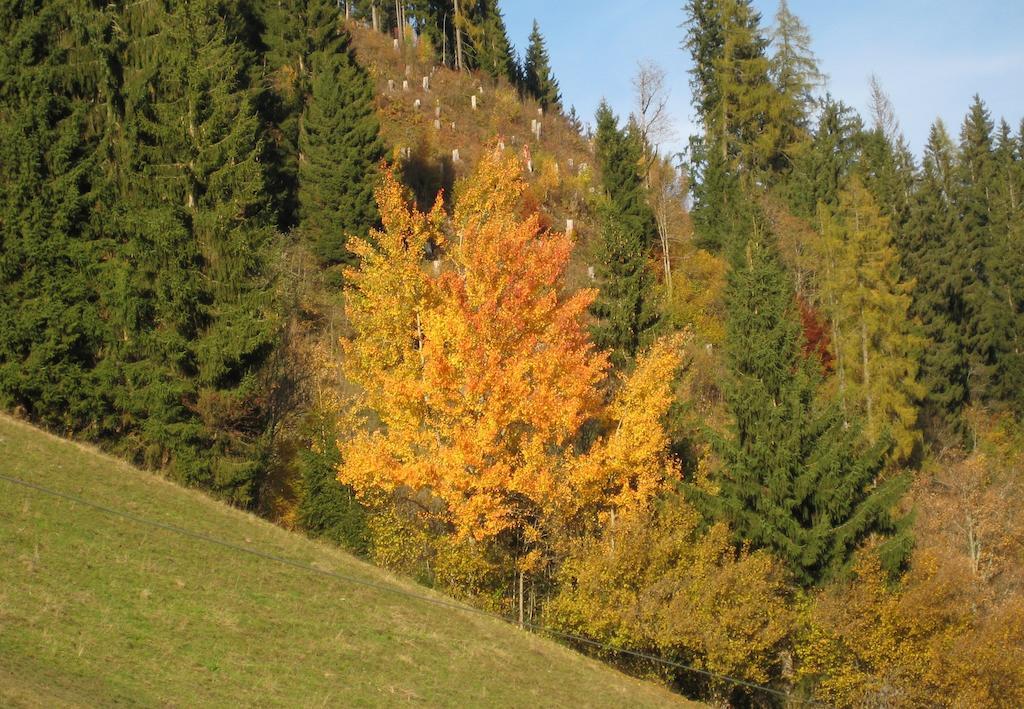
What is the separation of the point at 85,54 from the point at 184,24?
3.02m

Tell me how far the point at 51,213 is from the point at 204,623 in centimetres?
1556

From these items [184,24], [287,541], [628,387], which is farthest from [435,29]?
[287,541]

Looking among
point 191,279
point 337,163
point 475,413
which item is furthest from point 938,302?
point 191,279

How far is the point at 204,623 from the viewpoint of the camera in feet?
59.4

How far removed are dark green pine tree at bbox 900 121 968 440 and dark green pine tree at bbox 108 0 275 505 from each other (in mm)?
31789

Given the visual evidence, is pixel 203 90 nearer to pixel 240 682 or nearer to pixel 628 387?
pixel 628 387

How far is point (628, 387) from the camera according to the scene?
3020 cm

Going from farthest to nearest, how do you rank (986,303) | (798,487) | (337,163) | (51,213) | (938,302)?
(986,303) < (938,302) < (337,163) < (51,213) < (798,487)

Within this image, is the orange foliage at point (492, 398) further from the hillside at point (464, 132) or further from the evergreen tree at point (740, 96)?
the evergreen tree at point (740, 96)

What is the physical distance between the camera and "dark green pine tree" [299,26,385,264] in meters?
42.0

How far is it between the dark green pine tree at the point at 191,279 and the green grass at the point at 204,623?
302cm

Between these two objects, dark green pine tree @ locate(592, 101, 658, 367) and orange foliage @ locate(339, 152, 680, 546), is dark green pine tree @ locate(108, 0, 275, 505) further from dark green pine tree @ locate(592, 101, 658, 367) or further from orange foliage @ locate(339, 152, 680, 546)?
dark green pine tree @ locate(592, 101, 658, 367)

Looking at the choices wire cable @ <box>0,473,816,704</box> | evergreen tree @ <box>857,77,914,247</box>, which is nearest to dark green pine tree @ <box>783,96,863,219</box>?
evergreen tree @ <box>857,77,914,247</box>

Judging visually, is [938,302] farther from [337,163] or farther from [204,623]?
[204,623]
